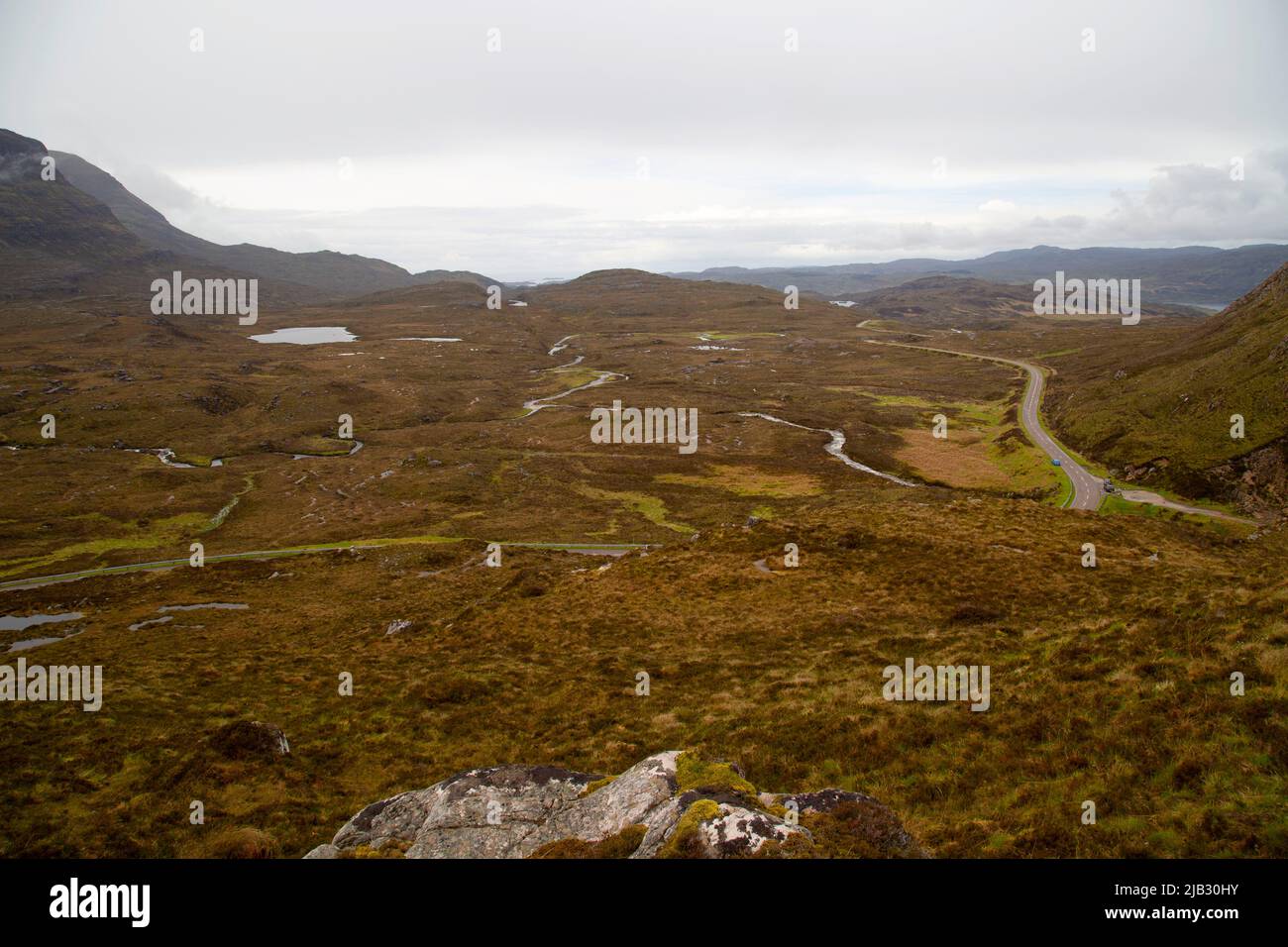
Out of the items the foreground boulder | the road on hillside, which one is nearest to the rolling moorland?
the road on hillside

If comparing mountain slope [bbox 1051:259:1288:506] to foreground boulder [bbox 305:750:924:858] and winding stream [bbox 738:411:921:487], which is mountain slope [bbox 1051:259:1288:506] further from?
foreground boulder [bbox 305:750:924:858]

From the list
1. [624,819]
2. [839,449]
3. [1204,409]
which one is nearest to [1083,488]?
[1204,409]

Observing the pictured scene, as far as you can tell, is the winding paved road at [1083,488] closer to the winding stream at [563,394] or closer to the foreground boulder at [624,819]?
the foreground boulder at [624,819]

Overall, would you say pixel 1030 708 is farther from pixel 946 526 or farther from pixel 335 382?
pixel 335 382

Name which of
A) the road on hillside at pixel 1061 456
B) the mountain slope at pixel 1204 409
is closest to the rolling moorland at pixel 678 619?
the mountain slope at pixel 1204 409

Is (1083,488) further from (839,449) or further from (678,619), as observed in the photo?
(678,619)

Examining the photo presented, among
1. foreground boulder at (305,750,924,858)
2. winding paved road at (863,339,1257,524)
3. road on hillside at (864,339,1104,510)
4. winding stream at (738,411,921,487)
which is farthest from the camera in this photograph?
winding stream at (738,411,921,487)
